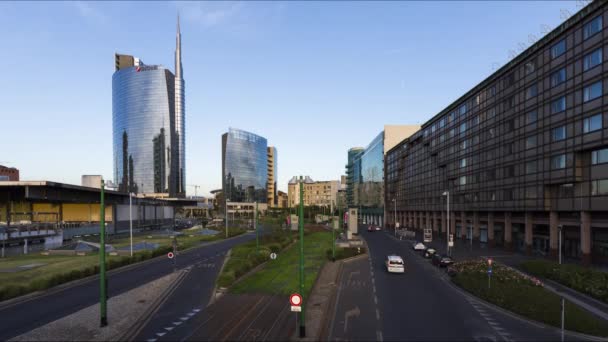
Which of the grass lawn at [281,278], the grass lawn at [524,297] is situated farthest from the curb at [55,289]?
the grass lawn at [524,297]

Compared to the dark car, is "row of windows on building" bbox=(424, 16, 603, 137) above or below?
above

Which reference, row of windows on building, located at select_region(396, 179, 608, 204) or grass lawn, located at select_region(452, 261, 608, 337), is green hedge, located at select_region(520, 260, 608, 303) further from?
row of windows on building, located at select_region(396, 179, 608, 204)

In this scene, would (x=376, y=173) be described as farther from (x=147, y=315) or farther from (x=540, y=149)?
(x=147, y=315)

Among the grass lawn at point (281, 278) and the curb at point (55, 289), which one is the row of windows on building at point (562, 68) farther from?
the curb at point (55, 289)

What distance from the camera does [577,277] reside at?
107 ft

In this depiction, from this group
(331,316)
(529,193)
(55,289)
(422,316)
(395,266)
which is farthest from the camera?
(529,193)

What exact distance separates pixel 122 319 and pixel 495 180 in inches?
2391

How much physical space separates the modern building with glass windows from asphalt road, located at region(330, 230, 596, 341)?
2200cm

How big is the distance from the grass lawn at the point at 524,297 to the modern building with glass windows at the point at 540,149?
14.7 meters

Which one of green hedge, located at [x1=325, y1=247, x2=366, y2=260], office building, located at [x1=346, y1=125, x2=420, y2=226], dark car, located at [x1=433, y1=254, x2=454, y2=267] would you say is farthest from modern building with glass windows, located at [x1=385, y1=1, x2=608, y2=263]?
office building, located at [x1=346, y1=125, x2=420, y2=226]

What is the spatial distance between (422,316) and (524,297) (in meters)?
8.87

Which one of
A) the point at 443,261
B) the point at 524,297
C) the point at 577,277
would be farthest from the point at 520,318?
the point at 443,261

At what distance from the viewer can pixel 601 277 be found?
103ft

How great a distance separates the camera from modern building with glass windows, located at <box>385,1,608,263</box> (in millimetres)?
43406
